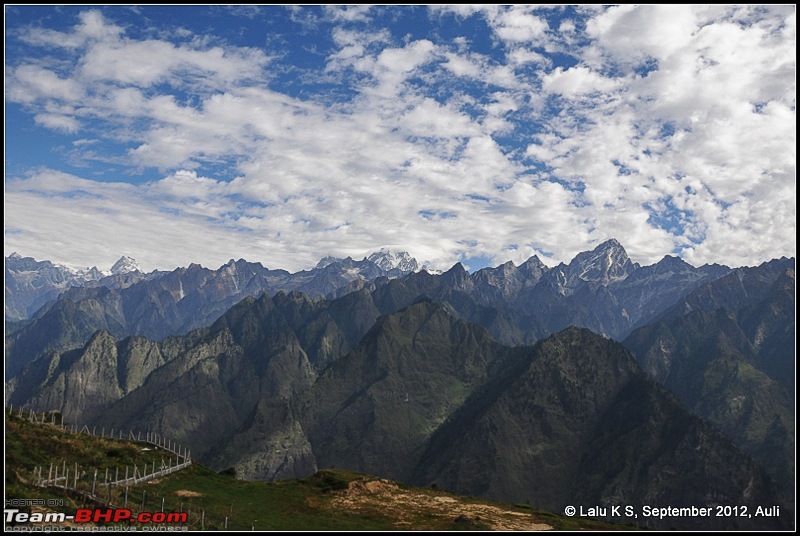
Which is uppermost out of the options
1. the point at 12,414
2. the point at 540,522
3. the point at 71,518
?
the point at 12,414

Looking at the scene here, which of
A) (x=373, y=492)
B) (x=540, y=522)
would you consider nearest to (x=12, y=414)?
(x=373, y=492)

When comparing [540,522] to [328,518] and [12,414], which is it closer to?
[328,518]

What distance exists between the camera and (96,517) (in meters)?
58.3

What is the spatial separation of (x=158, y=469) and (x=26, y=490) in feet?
108

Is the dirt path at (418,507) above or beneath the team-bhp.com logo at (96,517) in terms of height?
beneath

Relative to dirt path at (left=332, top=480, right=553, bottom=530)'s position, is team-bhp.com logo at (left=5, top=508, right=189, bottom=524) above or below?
above

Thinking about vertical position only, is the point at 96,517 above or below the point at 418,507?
above

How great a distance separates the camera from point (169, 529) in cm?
6038

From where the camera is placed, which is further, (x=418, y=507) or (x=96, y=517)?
(x=418, y=507)

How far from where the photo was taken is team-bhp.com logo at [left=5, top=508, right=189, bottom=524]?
52.0 meters

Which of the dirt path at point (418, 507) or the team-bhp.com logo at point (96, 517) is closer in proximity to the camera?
the team-bhp.com logo at point (96, 517)

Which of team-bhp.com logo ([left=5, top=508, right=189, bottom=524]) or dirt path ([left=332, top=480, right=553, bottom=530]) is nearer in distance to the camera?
team-bhp.com logo ([left=5, top=508, right=189, bottom=524])

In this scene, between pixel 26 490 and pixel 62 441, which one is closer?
pixel 26 490

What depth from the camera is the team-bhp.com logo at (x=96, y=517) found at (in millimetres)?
51969
